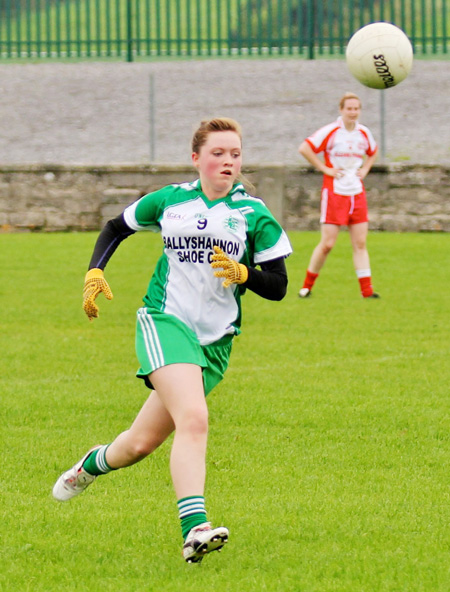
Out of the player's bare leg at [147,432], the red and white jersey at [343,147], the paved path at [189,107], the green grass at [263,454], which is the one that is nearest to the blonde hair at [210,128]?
the player's bare leg at [147,432]

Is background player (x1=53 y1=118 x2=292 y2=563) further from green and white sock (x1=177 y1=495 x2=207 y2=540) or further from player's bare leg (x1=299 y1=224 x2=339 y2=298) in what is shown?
player's bare leg (x1=299 y1=224 x2=339 y2=298)

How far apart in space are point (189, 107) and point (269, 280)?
1889 cm

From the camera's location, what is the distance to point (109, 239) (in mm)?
5156

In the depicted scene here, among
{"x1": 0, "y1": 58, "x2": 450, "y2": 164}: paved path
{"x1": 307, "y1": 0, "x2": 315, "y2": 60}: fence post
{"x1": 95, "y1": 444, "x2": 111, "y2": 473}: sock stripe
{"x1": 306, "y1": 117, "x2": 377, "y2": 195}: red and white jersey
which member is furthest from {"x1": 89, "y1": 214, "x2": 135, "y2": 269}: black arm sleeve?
{"x1": 307, "y1": 0, "x2": 315, "y2": 60}: fence post

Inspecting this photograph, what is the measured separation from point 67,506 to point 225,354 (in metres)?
1.20

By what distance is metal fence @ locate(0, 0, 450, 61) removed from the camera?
→ 23641 mm

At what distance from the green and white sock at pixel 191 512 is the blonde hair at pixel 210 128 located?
154 cm

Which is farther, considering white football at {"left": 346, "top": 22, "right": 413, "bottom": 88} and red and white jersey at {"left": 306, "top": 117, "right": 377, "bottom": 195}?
red and white jersey at {"left": 306, "top": 117, "right": 377, "bottom": 195}

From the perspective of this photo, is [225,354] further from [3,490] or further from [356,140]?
[356,140]

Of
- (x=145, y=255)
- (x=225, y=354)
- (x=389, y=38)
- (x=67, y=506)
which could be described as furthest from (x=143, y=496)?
(x=145, y=255)

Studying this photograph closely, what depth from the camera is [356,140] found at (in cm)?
1317

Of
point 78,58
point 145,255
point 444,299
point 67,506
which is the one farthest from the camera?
point 78,58

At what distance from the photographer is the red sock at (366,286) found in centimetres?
1276

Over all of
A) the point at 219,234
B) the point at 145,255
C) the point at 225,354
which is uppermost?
the point at 219,234
